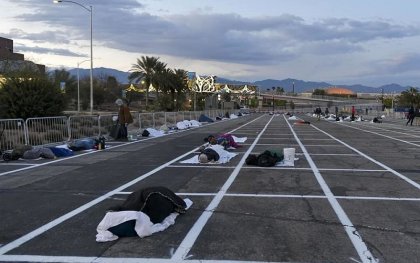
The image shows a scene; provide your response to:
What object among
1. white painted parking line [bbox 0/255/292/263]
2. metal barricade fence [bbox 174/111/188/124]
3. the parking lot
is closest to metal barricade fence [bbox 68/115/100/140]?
the parking lot

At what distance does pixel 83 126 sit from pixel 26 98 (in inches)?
185

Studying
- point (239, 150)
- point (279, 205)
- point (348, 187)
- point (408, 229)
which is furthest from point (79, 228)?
point (239, 150)

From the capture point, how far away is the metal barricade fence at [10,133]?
1788 centimetres

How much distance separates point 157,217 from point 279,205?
8.09ft

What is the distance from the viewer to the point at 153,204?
7359 millimetres

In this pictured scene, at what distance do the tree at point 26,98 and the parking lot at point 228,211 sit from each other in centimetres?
1164

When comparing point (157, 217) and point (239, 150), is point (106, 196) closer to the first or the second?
point (157, 217)

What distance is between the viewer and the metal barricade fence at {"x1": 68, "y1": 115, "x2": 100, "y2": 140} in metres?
22.2

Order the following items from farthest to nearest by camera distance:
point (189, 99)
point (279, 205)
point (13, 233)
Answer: point (189, 99), point (279, 205), point (13, 233)

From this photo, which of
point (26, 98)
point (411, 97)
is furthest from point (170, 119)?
point (411, 97)

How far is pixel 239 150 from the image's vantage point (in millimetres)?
19000

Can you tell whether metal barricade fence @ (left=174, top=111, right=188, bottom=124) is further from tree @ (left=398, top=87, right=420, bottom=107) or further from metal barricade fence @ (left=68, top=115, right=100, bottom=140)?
tree @ (left=398, top=87, right=420, bottom=107)

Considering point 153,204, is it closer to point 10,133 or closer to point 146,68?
point 10,133

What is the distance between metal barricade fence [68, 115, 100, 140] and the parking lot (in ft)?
22.2
